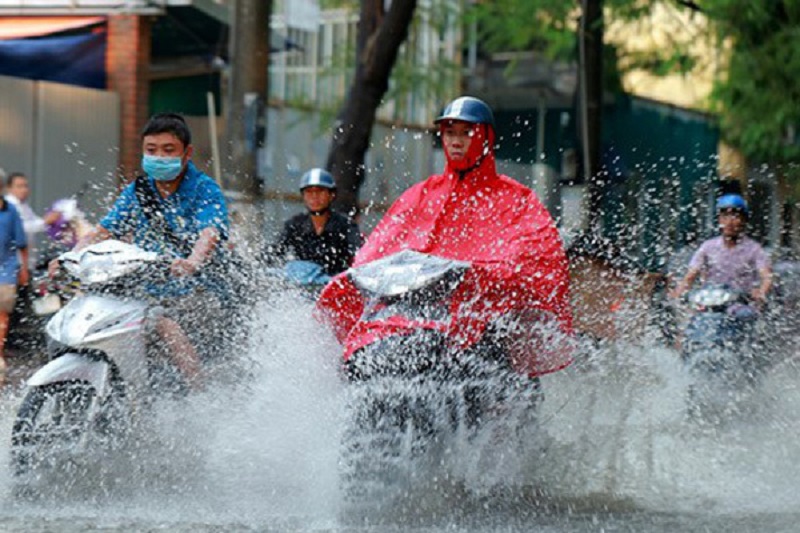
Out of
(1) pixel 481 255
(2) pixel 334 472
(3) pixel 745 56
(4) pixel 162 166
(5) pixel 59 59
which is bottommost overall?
(2) pixel 334 472

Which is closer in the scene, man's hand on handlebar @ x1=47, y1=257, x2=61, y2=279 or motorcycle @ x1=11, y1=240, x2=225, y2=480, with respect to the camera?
motorcycle @ x1=11, y1=240, x2=225, y2=480

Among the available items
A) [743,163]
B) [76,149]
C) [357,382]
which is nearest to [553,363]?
[357,382]

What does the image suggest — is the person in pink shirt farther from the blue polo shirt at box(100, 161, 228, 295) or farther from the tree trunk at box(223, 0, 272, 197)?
the tree trunk at box(223, 0, 272, 197)

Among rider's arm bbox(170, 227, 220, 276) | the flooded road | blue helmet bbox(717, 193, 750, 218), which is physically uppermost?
blue helmet bbox(717, 193, 750, 218)

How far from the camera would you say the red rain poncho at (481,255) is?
6059 mm

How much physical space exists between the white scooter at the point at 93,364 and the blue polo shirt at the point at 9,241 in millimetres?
6370

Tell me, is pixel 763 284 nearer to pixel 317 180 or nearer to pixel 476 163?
pixel 317 180

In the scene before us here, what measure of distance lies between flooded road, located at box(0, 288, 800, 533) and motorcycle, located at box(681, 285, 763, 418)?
5.39ft

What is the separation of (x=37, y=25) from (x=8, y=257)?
660 cm

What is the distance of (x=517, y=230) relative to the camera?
6434mm

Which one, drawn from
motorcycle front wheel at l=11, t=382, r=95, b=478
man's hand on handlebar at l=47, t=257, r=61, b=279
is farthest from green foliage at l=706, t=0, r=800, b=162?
motorcycle front wheel at l=11, t=382, r=95, b=478

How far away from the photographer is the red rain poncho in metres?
6.06

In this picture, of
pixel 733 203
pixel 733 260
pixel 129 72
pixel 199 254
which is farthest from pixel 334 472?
pixel 129 72

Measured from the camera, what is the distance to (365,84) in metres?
15.4
